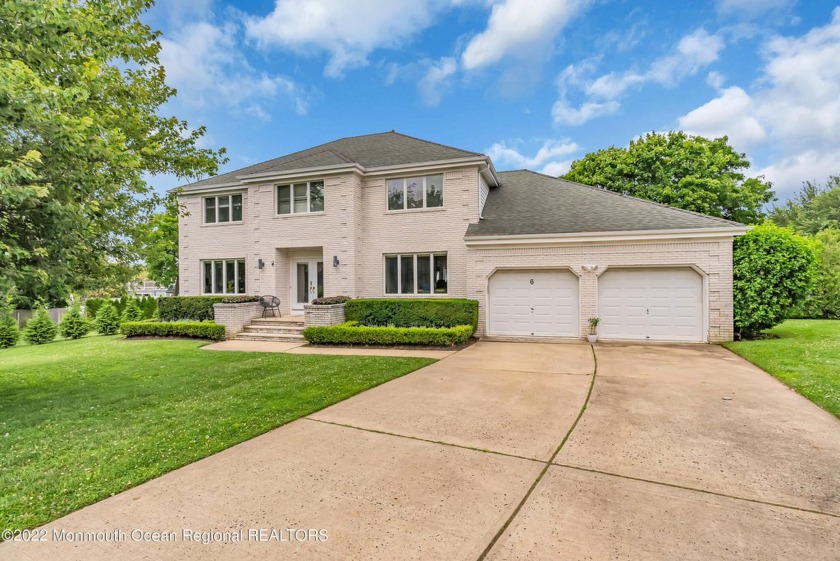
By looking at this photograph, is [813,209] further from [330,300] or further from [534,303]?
[330,300]

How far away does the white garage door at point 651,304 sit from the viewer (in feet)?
36.6

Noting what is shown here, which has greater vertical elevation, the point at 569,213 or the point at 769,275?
the point at 569,213

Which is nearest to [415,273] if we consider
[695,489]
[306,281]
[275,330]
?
[306,281]

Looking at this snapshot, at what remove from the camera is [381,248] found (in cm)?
1448

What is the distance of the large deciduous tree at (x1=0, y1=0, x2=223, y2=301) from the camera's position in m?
4.45

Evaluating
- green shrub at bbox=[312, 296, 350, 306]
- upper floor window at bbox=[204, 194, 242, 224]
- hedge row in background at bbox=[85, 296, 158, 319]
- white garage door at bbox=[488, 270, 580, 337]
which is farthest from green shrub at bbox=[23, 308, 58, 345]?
white garage door at bbox=[488, 270, 580, 337]

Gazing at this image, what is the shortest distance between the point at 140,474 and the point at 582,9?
1869 centimetres

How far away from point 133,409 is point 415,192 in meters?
10.9

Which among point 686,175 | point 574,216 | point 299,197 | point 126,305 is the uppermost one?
point 686,175

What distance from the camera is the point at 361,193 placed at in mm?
14734

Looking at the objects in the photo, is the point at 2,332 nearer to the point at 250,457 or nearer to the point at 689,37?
the point at 250,457

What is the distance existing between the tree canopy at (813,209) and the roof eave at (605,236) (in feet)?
123

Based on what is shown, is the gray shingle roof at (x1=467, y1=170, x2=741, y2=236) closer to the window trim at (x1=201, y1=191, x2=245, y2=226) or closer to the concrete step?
the concrete step

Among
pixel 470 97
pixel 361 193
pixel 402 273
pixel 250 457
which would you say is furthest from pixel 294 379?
pixel 470 97
